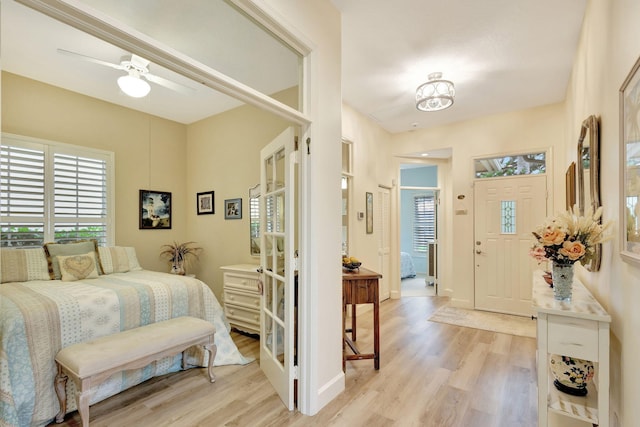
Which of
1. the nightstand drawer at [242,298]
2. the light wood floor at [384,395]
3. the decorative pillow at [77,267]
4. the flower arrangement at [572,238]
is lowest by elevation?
the light wood floor at [384,395]

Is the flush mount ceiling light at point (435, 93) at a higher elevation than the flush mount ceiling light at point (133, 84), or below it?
higher

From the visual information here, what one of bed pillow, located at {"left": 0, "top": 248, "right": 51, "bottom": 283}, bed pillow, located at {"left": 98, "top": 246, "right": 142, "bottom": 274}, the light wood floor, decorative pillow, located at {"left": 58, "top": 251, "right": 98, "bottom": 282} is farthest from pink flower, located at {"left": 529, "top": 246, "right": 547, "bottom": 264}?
bed pillow, located at {"left": 0, "top": 248, "right": 51, "bottom": 283}

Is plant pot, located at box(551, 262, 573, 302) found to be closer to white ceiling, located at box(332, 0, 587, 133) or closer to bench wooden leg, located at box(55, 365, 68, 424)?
white ceiling, located at box(332, 0, 587, 133)

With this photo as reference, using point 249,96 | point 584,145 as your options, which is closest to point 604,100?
point 584,145

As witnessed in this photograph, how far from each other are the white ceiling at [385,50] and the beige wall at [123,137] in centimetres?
18

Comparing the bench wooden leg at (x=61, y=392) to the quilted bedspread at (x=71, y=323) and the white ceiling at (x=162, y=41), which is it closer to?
the quilted bedspread at (x=71, y=323)

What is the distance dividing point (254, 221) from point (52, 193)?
7.64 feet

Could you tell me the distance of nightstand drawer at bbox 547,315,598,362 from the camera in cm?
163

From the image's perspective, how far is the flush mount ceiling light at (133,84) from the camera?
2.71 metres

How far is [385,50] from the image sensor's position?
303 cm

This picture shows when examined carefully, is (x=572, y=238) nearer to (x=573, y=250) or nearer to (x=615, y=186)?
(x=573, y=250)

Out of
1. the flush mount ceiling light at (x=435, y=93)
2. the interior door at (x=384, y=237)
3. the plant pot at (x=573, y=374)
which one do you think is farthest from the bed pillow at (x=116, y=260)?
the plant pot at (x=573, y=374)

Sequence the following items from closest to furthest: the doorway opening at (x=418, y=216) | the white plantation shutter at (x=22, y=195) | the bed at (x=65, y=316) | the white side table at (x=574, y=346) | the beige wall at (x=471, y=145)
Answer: the white side table at (x=574, y=346)
the bed at (x=65, y=316)
the white plantation shutter at (x=22, y=195)
the beige wall at (x=471, y=145)
the doorway opening at (x=418, y=216)

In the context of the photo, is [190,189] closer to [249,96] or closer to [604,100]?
[249,96]
